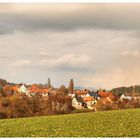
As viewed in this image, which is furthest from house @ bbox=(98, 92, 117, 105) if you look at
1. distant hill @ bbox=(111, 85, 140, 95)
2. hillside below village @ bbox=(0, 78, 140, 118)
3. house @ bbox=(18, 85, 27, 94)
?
house @ bbox=(18, 85, 27, 94)

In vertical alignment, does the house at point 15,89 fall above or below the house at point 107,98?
above

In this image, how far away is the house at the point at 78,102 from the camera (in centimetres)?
1355

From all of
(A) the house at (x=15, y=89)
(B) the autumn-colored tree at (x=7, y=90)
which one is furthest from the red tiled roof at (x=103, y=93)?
(B) the autumn-colored tree at (x=7, y=90)

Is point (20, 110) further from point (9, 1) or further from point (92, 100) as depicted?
point (9, 1)

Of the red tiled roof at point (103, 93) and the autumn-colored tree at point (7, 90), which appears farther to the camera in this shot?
the autumn-colored tree at point (7, 90)

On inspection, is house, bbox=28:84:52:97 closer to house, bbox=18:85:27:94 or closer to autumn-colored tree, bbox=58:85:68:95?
house, bbox=18:85:27:94

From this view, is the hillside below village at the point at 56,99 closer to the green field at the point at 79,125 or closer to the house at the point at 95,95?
the house at the point at 95,95

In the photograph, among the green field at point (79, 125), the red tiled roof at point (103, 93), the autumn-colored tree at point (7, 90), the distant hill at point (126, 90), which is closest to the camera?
the green field at point (79, 125)

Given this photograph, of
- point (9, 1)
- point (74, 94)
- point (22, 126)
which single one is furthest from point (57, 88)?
point (9, 1)

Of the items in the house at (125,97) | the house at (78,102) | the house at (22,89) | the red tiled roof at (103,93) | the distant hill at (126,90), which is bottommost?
the house at (78,102)

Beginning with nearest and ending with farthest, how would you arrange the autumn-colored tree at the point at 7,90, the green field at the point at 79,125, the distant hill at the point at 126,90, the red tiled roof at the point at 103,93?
the green field at the point at 79,125
the distant hill at the point at 126,90
the red tiled roof at the point at 103,93
the autumn-colored tree at the point at 7,90

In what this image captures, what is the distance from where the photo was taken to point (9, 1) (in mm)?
13195

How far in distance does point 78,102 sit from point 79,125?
0.61 m

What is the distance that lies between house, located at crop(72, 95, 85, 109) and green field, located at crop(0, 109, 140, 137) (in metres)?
0.21
